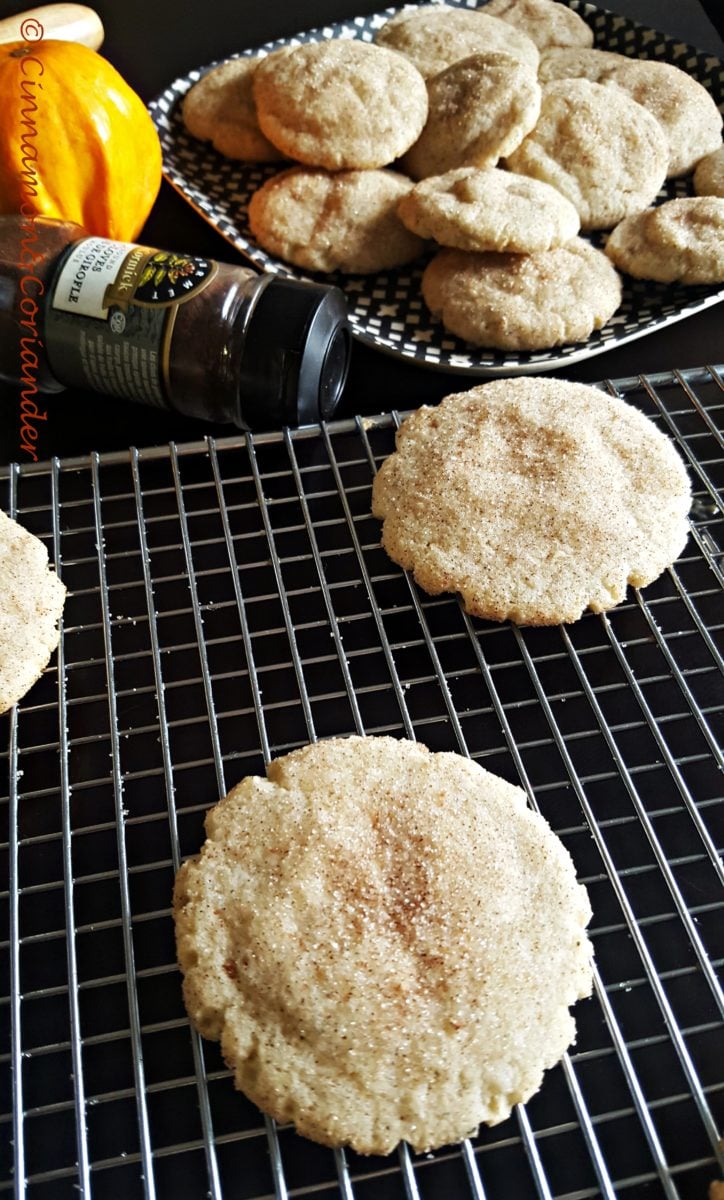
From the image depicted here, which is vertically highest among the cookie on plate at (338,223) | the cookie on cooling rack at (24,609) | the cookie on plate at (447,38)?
the cookie on plate at (447,38)

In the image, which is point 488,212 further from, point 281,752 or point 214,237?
point 281,752

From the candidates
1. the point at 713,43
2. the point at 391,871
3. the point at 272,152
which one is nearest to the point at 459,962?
the point at 391,871

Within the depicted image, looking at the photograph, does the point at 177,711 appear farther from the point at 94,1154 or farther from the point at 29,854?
the point at 94,1154

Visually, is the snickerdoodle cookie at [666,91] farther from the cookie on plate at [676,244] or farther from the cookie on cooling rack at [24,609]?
the cookie on cooling rack at [24,609]

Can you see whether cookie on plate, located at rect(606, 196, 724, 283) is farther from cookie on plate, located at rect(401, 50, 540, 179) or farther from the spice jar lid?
the spice jar lid

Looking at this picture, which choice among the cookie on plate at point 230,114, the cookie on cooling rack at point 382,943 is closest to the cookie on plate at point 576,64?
the cookie on plate at point 230,114

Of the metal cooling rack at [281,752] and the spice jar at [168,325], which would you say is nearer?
the metal cooling rack at [281,752]
